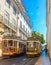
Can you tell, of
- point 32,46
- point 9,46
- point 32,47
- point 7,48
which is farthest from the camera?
point 32,46

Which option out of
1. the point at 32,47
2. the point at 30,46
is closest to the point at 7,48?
the point at 30,46

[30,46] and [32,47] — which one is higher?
[30,46]

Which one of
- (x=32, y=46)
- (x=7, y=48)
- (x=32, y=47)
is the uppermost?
(x=32, y=46)

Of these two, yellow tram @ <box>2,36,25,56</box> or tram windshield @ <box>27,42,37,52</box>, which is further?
tram windshield @ <box>27,42,37,52</box>

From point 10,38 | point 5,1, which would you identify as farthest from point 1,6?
point 10,38

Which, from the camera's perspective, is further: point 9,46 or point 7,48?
point 9,46

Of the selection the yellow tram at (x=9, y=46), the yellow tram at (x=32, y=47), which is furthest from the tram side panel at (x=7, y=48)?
the yellow tram at (x=32, y=47)

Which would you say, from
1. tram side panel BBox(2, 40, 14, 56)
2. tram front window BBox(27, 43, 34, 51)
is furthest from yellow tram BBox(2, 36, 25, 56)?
tram front window BBox(27, 43, 34, 51)

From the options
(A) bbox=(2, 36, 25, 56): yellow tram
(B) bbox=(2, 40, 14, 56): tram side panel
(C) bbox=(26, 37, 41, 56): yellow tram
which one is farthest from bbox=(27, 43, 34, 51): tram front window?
(B) bbox=(2, 40, 14, 56): tram side panel

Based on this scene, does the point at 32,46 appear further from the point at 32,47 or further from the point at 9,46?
the point at 9,46

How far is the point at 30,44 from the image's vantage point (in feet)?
118

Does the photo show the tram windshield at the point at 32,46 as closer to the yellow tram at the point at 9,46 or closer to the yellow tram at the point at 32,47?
the yellow tram at the point at 32,47

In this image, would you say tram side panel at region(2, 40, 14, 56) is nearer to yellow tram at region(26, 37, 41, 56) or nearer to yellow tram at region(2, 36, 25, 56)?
yellow tram at region(2, 36, 25, 56)

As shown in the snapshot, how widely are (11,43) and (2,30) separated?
653cm
